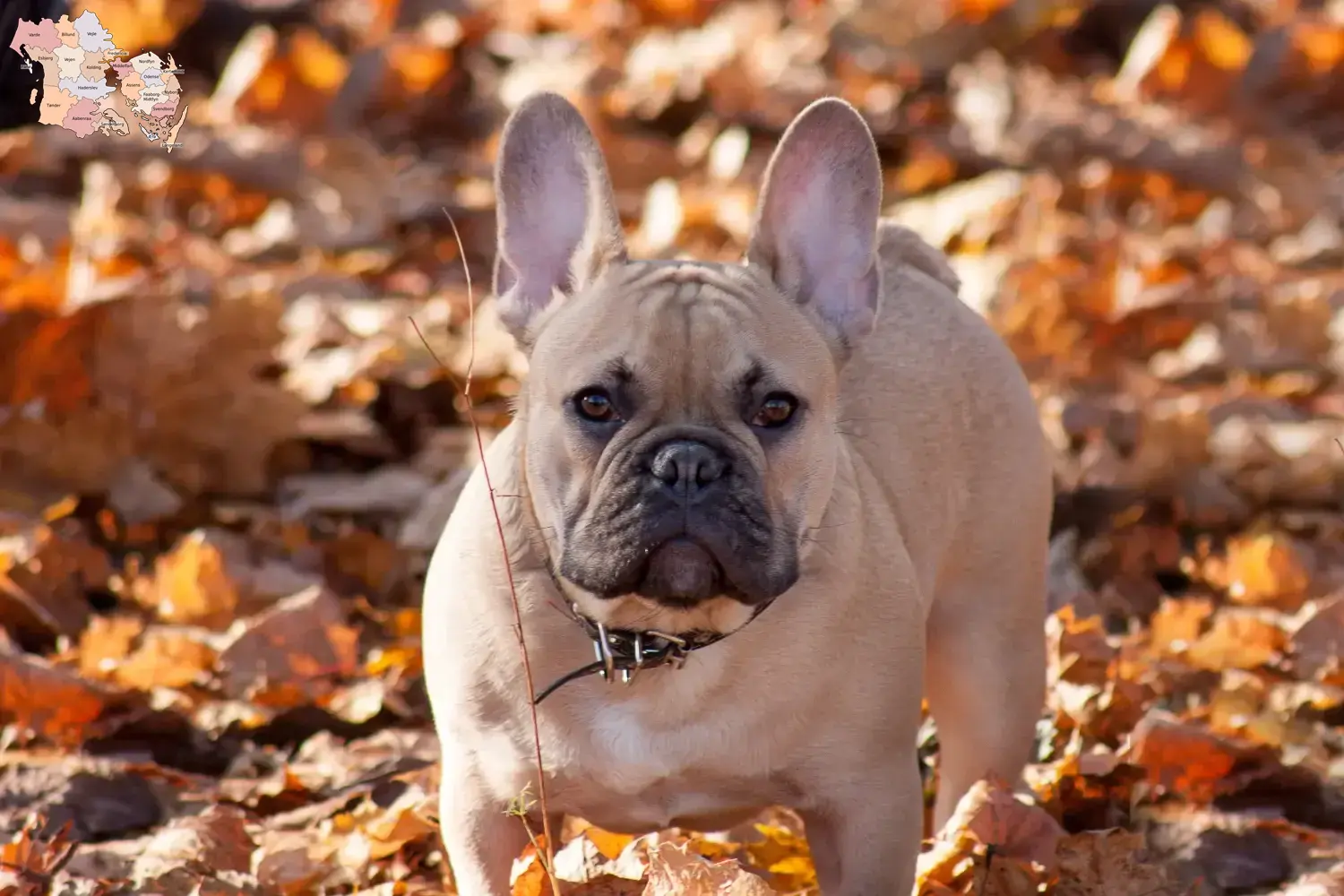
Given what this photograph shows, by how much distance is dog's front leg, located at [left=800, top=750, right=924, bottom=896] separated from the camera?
10.6ft

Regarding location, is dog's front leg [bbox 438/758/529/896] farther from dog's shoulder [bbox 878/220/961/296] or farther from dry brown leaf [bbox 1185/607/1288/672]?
dry brown leaf [bbox 1185/607/1288/672]

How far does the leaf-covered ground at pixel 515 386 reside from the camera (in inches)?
149

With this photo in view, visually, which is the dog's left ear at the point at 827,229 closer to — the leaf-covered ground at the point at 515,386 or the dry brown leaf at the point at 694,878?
the leaf-covered ground at the point at 515,386

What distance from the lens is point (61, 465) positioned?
5.33 metres

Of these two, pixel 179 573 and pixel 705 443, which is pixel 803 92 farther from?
pixel 705 443

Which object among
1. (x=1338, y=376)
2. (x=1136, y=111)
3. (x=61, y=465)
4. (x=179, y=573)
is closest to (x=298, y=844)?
(x=179, y=573)

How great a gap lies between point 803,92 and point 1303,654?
5.09 metres

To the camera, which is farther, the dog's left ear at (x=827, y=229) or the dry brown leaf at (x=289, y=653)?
the dry brown leaf at (x=289, y=653)

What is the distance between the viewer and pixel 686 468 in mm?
3066

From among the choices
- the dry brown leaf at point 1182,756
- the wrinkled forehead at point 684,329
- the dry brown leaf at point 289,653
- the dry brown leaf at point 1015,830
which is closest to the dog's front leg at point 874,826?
the dry brown leaf at point 1015,830

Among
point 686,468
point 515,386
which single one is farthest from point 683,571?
point 515,386

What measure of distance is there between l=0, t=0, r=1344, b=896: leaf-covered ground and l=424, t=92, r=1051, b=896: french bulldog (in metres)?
0.22

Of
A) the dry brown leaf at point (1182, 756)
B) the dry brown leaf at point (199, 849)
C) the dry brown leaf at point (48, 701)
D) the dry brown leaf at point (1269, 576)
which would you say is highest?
the dry brown leaf at point (48, 701)

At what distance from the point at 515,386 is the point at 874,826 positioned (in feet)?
10.2
